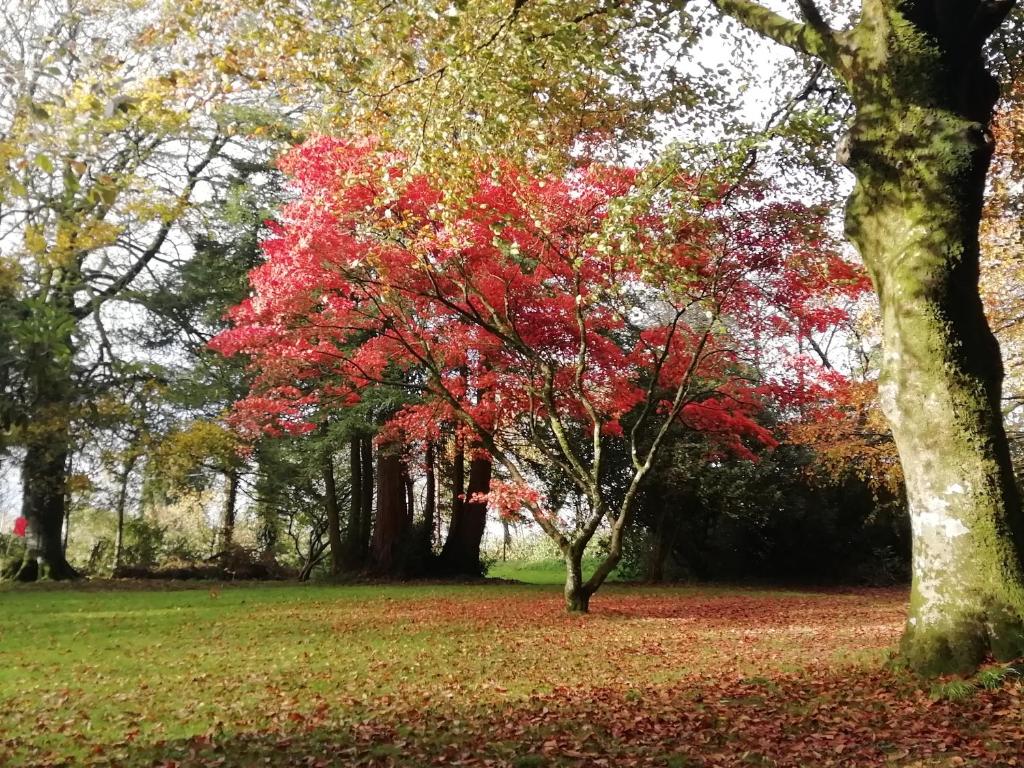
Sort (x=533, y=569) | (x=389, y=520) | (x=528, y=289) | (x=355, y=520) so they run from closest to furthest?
(x=528, y=289)
(x=389, y=520)
(x=355, y=520)
(x=533, y=569)

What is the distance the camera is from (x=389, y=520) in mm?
18891

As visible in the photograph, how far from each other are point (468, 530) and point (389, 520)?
215 cm

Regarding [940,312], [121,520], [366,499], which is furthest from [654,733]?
[121,520]

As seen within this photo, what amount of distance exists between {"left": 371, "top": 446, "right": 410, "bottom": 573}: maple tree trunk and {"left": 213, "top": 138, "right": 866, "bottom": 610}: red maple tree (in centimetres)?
251

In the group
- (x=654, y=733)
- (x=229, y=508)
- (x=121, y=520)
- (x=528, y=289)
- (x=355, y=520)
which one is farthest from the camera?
(x=229, y=508)

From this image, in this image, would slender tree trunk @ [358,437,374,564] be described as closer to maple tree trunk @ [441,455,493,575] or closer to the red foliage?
maple tree trunk @ [441,455,493,575]

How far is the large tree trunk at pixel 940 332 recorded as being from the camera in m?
5.05

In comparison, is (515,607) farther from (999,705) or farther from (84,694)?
(999,705)

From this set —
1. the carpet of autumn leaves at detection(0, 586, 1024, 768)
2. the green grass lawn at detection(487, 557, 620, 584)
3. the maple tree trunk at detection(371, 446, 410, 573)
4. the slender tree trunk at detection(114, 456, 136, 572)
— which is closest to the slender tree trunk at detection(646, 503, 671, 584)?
the green grass lawn at detection(487, 557, 620, 584)

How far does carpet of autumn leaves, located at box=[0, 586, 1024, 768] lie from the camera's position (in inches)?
172

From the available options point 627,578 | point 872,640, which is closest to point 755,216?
point 872,640

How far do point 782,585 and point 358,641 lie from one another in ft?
44.6

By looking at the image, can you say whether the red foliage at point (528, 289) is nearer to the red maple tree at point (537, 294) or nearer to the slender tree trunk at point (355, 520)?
the red maple tree at point (537, 294)

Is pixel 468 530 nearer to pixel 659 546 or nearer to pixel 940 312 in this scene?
pixel 659 546
